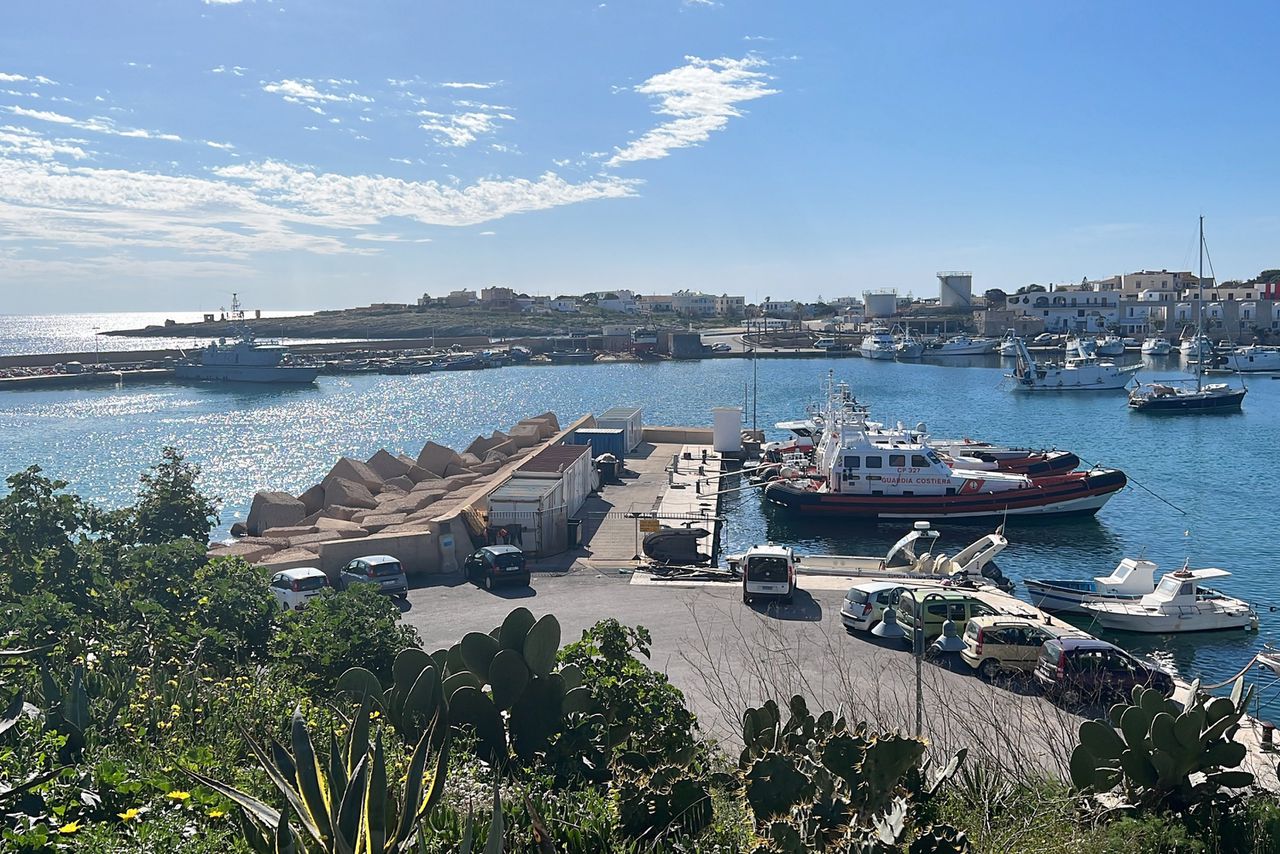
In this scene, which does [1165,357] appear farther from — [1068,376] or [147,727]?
[147,727]

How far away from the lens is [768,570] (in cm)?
1747

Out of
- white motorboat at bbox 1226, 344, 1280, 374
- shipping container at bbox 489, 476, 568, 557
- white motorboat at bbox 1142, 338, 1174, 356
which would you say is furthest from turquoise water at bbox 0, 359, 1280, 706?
white motorboat at bbox 1142, 338, 1174, 356

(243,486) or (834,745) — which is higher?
(834,745)

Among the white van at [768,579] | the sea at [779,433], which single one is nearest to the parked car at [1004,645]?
the sea at [779,433]

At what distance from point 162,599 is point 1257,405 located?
72.2m

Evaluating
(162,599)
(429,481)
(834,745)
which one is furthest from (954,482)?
(834,745)

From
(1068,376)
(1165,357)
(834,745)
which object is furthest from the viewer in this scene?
(1165,357)

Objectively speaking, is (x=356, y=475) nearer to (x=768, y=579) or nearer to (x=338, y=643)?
(x=768, y=579)

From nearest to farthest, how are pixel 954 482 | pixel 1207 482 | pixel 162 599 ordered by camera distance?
pixel 162 599
pixel 954 482
pixel 1207 482

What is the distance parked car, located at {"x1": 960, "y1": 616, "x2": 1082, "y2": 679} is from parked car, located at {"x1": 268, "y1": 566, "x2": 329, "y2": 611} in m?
10.8

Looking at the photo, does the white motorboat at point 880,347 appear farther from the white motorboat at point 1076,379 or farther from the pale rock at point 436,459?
the pale rock at point 436,459

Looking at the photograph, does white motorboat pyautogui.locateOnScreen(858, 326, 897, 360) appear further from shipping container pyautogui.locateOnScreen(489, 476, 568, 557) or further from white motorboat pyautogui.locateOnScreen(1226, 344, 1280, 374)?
shipping container pyautogui.locateOnScreen(489, 476, 568, 557)

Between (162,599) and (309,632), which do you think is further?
(162,599)

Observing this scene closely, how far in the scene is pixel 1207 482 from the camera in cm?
3931
